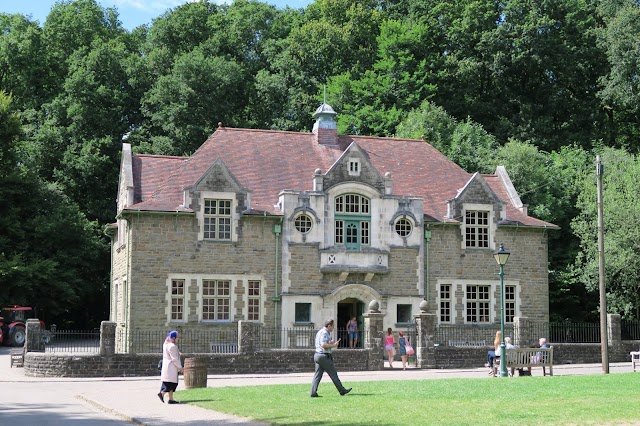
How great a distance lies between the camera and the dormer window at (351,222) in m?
39.2

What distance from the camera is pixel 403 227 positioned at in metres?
40.0

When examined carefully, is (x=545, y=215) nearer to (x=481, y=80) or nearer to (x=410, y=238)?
(x=410, y=238)

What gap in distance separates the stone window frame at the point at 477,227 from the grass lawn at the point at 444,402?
1560cm

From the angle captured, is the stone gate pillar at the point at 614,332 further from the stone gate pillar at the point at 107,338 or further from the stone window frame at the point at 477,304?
the stone gate pillar at the point at 107,338

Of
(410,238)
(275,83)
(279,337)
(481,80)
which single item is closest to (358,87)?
(275,83)

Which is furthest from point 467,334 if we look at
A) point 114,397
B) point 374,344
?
point 114,397

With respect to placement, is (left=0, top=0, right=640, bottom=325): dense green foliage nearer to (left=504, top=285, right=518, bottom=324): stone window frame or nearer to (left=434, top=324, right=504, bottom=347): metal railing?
(left=504, top=285, right=518, bottom=324): stone window frame

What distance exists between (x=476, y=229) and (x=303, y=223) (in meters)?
7.82

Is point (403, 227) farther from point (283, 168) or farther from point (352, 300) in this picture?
point (283, 168)

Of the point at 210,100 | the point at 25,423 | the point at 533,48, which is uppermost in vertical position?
the point at 533,48

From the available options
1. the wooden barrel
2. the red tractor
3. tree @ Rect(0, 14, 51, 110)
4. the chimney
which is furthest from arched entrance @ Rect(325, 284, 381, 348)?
tree @ Rect(0, 14, 51, 110)

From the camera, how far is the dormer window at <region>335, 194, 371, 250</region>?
3922 cm

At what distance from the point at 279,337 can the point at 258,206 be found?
17.8 ft

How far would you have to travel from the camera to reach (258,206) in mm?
38688
